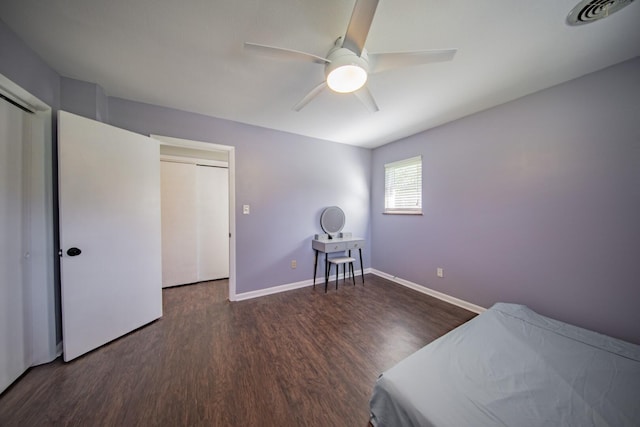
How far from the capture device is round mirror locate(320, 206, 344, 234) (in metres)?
3.22

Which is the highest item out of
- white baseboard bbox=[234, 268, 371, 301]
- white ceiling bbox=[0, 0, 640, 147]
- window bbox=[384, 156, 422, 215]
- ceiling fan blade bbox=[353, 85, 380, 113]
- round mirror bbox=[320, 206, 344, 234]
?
white ceiling bbox=[0, 0, 640, 147]

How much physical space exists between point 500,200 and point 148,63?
347 cm

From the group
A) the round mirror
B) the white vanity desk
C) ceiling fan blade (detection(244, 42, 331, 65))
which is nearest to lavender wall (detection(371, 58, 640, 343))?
the white vanity desk

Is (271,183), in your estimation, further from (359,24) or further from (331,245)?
(359,24)

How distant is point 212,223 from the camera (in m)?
3.44

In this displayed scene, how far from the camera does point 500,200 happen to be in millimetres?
2191

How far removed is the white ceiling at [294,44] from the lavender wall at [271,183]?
264mm

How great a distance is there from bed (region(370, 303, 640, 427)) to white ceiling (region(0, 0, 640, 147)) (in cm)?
197

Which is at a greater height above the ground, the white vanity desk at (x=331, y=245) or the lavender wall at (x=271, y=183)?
the lavender wall at (x=271, y=183)

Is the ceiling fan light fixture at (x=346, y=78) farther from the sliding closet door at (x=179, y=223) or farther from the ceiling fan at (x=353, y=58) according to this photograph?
the sliding closet door at (x=179, y=223)

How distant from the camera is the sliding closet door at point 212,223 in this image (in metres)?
3.36

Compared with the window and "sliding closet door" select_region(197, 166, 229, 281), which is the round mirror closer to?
the window

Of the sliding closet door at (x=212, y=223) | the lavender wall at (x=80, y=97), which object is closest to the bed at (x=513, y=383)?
the lavender wall at (x=80, y=97)

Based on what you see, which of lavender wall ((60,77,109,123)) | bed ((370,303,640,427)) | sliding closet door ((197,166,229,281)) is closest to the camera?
bed ((370,303,640,427))
